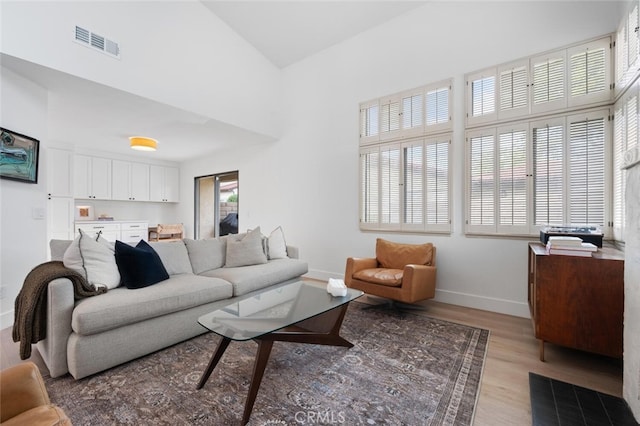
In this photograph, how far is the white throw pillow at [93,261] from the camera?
6.97ft

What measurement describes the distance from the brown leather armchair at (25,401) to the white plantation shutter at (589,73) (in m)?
4.23

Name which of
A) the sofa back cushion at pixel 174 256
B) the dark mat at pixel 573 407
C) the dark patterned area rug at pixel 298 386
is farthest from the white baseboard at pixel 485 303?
the sofa back cushion at pixel 174 256

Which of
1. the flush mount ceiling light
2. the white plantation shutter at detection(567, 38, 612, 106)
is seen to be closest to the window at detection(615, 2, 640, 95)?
A: the white plantation shutter at detection(567, 38, 612, 106)

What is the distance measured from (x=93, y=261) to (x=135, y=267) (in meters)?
0.29

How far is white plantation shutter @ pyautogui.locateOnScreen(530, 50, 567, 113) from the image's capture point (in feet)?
9.22

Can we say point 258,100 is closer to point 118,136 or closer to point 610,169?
point 118,136

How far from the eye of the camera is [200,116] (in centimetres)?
397

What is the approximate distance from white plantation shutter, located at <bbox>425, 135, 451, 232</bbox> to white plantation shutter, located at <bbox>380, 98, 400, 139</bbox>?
0.54 m

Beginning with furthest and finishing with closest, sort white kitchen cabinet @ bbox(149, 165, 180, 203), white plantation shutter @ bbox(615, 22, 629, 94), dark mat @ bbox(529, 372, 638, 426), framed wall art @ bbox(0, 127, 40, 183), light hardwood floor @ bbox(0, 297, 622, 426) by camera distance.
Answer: white kitchen cabinet @ bbox(149, 165, 180, 203), framed wall art @ bbox(0, 127, 40, 183), white plantation shutter @ bbox(615, 22, 629, 94), light hardwood floor @ bbox(0, 297, 622, 426), dark mat @ bbox(529, 372, 638, 426)

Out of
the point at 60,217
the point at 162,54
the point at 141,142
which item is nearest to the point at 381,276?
the point at 162,54

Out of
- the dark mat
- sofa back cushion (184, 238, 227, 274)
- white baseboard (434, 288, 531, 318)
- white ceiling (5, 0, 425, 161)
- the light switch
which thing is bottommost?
the dark mat

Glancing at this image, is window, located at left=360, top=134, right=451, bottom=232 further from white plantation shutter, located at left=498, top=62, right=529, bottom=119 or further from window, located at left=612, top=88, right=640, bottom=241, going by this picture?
window, located at left=612, top=88, right=640, bottom=241

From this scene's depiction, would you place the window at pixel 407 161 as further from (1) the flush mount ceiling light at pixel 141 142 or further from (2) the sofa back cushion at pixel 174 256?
(1) the flush mount ceiling light at pixel 141 142

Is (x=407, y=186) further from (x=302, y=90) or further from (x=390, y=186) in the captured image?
(x=302, y=90)
